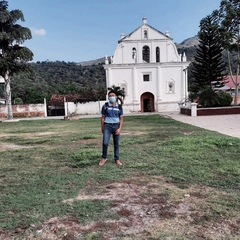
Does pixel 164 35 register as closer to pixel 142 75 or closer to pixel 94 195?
pixel 142 75

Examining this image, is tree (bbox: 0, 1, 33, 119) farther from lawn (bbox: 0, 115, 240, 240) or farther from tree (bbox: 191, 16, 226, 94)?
tree (bbox: 191, 16, 226, 94)

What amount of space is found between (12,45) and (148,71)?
14.1 metres

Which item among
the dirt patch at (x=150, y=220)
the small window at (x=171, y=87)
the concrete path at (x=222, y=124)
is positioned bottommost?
the concrete path at (x=222, y=124)

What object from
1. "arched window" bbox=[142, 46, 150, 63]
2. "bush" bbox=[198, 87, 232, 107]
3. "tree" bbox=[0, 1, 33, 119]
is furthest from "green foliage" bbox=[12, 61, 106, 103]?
"bush" bbox=[198, 87, 232, 107]

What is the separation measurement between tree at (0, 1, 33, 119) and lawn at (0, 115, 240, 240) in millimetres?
15518

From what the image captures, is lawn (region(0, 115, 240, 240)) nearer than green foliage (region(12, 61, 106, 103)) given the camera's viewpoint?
Yes

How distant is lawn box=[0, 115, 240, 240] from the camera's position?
7.93 ft

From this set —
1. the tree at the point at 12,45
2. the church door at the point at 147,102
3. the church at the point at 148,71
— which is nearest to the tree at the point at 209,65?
the church at the point at 148,71

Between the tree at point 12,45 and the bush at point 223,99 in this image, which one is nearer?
the tree at point 12,45

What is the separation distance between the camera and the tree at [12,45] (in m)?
19.0

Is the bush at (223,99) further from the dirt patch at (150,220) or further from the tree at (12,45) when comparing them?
the dirt patch at (150,220)

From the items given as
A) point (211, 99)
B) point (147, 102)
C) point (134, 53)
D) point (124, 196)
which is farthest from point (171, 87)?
point (124, 196)

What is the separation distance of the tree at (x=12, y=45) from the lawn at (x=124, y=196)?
50.9ft

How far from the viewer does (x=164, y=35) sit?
1096 inches
